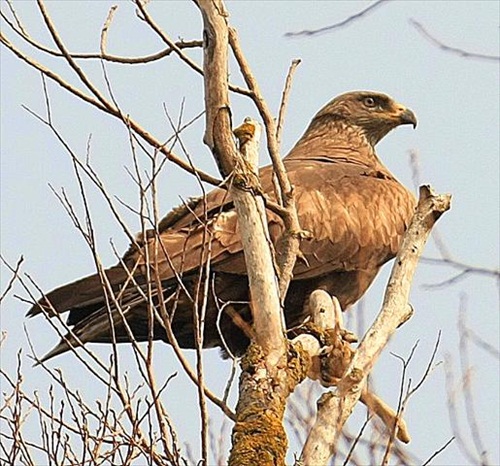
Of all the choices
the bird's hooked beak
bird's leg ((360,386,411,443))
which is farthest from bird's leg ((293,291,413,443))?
the bird's hooked beak

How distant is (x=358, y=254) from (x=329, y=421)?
326cm

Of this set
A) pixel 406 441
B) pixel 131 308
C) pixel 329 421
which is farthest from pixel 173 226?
pixel 329 421

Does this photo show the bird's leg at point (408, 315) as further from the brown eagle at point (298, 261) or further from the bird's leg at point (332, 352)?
the brown eagle at point (298, 261)

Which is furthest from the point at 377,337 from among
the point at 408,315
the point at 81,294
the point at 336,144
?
the point at 336,144

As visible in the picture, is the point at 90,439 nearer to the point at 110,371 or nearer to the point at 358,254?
the point at 110,371

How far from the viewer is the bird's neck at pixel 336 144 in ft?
30.2

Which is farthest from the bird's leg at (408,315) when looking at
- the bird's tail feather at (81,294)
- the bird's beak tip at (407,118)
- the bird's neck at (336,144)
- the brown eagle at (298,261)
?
the bird's beak tip at (407,118)

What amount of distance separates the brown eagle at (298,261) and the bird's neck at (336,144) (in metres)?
0.02

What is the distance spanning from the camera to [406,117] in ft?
31.7

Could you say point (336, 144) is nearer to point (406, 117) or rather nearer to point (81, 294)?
point (406, 117)

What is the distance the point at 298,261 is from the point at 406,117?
2.46m

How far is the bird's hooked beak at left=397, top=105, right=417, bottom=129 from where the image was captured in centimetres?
959

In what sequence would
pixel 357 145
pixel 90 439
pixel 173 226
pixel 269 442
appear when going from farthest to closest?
pixel 357 145 < pixel 173 226 < pixel 90 439 < pixel 269 442

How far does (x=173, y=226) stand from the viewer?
748 centimetres
